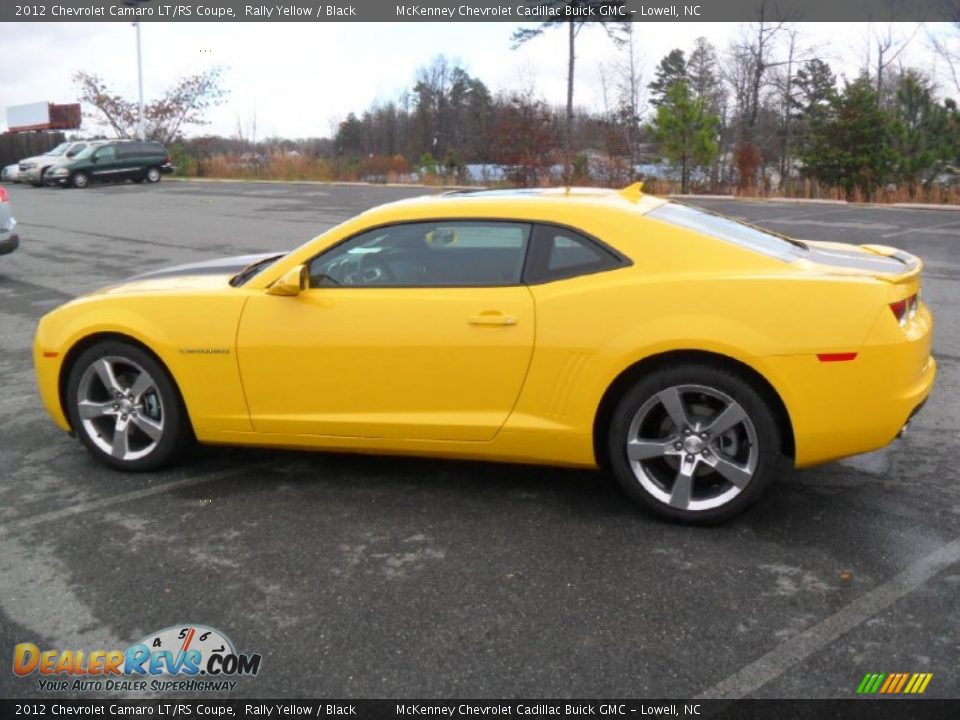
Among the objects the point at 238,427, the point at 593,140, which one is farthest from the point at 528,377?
the point at 593,140

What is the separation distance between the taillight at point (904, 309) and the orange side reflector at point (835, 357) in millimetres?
292

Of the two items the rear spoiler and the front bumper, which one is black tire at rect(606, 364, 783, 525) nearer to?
the rear spoiler

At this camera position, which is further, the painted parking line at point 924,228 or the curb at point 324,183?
the curb at point 324,183

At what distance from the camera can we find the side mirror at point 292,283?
172 inches

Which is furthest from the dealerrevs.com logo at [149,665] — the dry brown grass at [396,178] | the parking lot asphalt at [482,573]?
the dry brown grass at [396,178]

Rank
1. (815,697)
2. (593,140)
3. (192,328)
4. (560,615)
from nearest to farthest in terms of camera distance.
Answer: (815,697) → (560,615) → (192,328) → (593,140)

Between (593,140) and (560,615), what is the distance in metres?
26.7

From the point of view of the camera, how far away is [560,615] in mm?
3342

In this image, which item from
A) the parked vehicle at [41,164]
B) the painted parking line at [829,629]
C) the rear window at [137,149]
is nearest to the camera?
the painted parking line at [829,629]

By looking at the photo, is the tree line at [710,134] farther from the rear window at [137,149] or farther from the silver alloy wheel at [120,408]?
the silver alloy wheel at [120,408]

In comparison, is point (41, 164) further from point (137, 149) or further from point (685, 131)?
point (685, 131)

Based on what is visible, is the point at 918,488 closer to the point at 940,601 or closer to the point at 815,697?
the point at 940,601

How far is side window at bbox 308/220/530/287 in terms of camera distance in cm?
429
